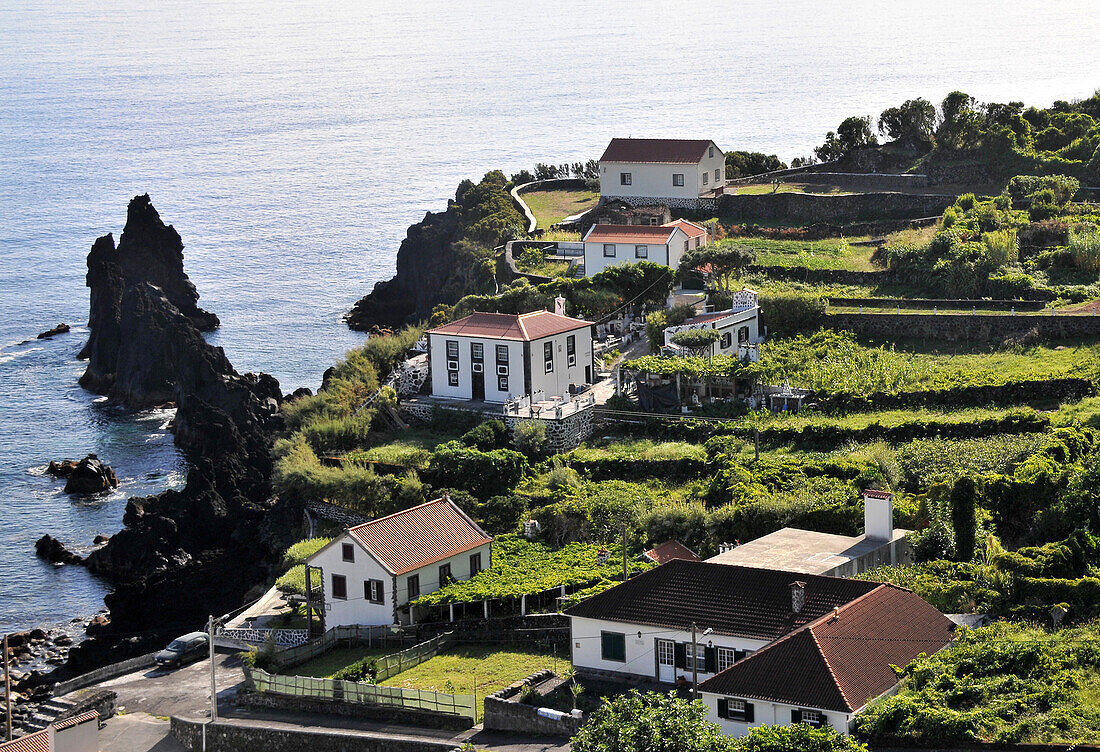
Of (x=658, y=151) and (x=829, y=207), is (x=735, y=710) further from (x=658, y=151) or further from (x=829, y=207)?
(x=658, y=151)

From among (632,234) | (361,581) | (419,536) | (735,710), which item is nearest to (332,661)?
(361,581)

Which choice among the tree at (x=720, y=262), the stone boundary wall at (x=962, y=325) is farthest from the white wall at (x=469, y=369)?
the stone boundary wall at (x=962, y=325)

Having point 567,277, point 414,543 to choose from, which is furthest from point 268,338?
point 414,543

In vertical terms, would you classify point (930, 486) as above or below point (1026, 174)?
below

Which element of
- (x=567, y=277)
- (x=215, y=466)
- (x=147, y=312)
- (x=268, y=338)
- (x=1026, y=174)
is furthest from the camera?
(x=268, y=338)

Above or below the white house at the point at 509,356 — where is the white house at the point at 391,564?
below

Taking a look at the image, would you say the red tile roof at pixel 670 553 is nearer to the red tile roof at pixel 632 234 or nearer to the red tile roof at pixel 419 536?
the red tile roof at pixel 419 536

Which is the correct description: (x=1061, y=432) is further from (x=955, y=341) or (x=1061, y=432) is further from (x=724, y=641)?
(x=724, y=641)
